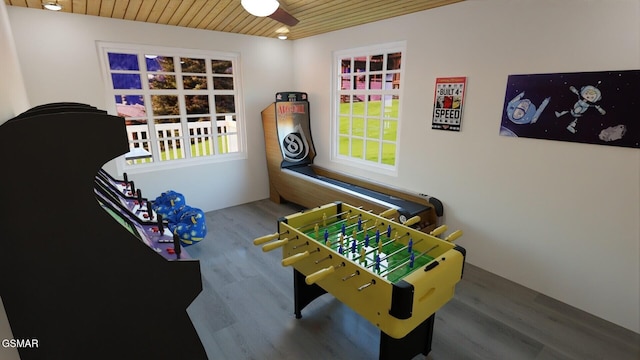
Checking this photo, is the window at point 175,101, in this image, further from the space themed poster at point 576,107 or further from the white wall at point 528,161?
the space themed poster at point 576,107

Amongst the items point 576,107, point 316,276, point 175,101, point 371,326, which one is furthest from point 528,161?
point 175,101

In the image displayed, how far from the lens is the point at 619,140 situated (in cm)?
227

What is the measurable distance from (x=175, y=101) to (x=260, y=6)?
2.60 metres

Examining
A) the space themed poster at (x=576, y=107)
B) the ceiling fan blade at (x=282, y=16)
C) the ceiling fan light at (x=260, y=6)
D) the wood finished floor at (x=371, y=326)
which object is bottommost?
the wood finished floor at (x=371, y=326)

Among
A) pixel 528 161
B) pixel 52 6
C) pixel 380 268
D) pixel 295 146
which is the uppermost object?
pixel 52 6

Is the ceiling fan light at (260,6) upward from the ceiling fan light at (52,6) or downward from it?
downward

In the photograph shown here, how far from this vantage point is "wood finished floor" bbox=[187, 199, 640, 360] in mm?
2184

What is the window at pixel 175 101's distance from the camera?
392 centimetres

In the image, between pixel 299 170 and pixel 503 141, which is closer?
pixel 503 141

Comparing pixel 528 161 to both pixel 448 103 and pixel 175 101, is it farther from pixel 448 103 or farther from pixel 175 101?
pixel 175 101

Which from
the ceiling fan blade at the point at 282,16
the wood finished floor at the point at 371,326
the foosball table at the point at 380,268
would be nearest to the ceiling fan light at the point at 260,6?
the ceiling fan blade at the point at 282,16

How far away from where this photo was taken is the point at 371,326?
94.9 inches

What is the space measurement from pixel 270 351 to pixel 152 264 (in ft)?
3.74

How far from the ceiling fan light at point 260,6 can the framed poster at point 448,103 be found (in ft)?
6.16
